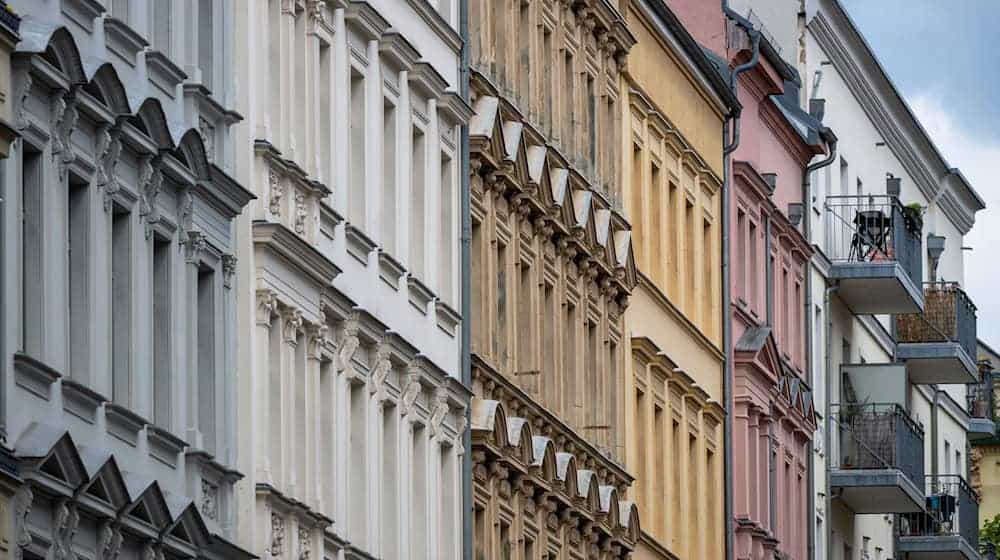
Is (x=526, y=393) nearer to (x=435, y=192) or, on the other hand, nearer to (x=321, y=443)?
(x=435, y=192)

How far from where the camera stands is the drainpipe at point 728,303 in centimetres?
5291

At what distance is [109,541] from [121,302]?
6.62 ft

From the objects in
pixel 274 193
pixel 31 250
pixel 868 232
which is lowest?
pixel 31 250

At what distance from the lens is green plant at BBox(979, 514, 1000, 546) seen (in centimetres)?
8900

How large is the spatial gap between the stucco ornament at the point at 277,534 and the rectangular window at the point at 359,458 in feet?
9.88

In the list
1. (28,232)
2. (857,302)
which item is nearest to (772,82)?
(857,302)

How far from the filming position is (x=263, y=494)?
101 feet

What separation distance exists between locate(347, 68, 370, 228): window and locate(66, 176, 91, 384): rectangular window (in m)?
8.02

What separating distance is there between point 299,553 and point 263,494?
131 cm

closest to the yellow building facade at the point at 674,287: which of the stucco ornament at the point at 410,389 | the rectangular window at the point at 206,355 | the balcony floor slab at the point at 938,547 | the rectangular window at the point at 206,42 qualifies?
the stucco ornament at the point at 410,389

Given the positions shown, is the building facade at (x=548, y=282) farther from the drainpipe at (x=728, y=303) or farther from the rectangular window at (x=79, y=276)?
the rectangular window at (x=79, y=276)

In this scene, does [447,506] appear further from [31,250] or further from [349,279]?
[31,250]

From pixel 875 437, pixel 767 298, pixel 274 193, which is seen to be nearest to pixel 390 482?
pixel 274 193

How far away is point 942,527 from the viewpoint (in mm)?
69375
